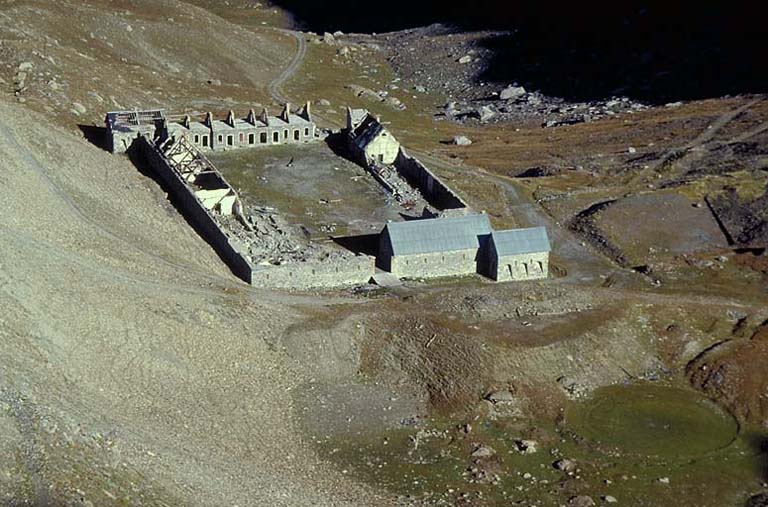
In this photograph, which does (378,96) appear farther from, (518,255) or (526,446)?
(526,446)

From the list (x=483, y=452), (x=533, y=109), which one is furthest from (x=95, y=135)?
(x=483, y=452)

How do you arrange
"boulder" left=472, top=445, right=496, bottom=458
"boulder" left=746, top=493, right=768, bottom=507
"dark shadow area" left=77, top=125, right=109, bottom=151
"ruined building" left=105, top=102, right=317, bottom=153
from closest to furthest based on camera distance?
"boulder" left=746, top=493, right=768, bottom=507 < "boulder" left=472, top=445, right=496, bottom=458 < "ruined building" left=105, top=102, right=317, bottom=153 < "dark shadow area" left=77, top=125, right=109, bottom=151

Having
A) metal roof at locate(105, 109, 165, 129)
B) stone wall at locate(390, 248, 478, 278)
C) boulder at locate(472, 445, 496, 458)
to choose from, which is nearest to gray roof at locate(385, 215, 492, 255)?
stone wall at locate(390, 248, 478, 278)

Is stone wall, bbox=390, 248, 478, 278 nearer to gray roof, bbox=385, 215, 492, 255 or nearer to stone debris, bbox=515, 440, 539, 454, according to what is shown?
gray roof, bbox=385, 215, 492, 255

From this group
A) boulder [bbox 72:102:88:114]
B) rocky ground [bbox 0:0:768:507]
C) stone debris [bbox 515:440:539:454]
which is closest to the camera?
rocky ground [bbox 0:0:768:507]

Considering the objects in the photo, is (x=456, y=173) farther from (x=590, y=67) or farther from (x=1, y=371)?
(x=1, y=371)

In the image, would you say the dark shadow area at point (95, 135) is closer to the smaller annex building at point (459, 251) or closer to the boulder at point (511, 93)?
the smaller annex building at point (459, 251)

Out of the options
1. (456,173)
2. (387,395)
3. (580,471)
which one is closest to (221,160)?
(456,173)
